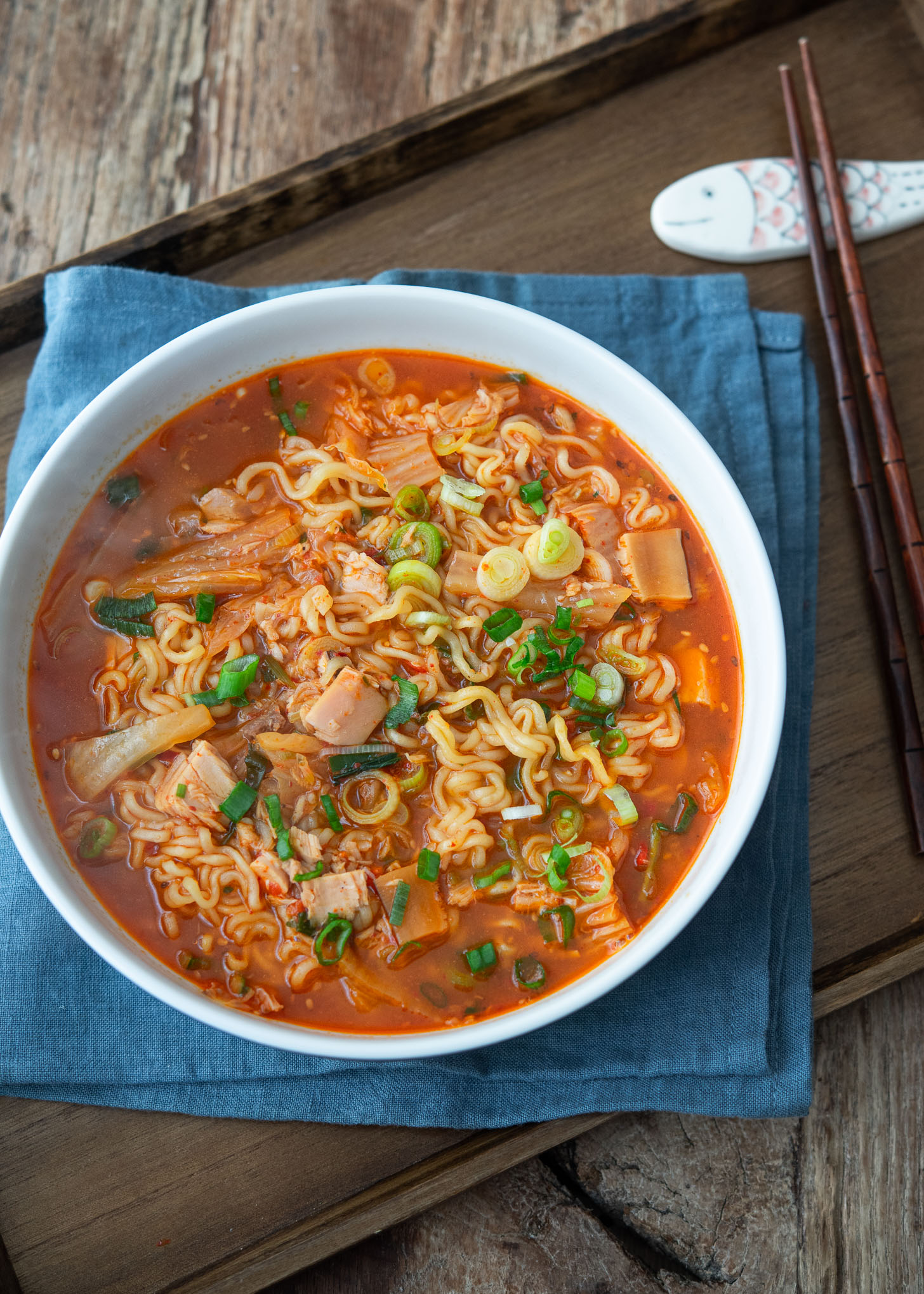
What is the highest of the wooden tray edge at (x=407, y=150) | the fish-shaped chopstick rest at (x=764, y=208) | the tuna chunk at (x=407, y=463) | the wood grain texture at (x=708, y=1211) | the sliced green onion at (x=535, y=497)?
the wooden tray edge at (x=407, y=150)

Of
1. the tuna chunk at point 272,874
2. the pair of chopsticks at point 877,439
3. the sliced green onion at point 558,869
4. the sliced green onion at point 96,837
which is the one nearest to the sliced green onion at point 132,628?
the sliced green onion at point 96,837

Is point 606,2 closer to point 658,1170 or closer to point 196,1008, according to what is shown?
point 196,1008

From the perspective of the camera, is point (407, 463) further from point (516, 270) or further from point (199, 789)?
point (199, 789)

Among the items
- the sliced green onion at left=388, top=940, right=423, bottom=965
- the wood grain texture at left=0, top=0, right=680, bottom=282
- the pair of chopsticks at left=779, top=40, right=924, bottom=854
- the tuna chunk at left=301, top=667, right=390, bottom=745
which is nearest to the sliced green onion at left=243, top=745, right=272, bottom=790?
the tuna chunk at left=301, top=667, right=390, bottom=745

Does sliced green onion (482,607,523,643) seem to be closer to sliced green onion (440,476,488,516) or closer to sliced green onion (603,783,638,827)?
sliced green onion (440,476,488,516)

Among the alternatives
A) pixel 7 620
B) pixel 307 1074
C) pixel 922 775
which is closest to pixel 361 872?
pixel 307 1074

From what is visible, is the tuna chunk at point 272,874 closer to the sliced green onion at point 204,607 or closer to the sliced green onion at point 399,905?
the sliced green onion at point 399,905
